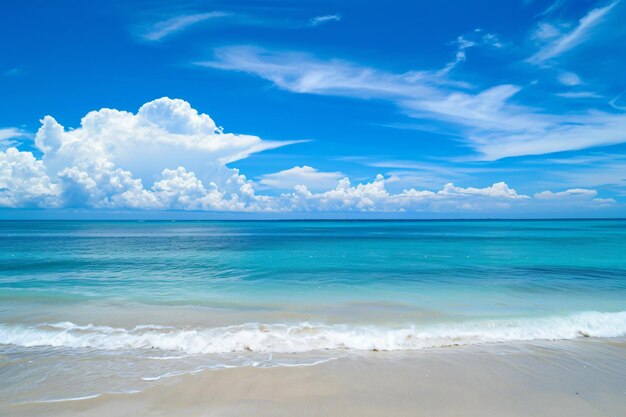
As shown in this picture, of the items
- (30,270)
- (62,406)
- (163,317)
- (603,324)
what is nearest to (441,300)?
(603,324)

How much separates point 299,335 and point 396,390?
395cm

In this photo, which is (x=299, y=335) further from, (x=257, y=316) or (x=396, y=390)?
(x=396, y=390)

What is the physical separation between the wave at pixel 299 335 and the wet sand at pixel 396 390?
1.15 meters

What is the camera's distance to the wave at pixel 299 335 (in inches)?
364

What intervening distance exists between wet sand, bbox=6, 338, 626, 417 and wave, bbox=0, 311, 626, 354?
3.78ft

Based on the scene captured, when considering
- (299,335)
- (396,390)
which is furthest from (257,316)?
(396,390)

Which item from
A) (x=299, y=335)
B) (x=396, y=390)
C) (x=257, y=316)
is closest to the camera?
(x=396, y=390)

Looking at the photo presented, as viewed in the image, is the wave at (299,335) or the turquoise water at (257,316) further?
the wave at (299,335)

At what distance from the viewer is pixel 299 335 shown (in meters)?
10.1

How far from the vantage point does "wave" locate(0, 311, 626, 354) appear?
9.26 m

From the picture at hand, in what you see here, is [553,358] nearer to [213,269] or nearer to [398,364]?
[398,364]

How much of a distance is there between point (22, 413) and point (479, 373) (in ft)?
27.9

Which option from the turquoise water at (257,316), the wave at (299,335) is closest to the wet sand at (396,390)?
the turquoise water at (257,316)

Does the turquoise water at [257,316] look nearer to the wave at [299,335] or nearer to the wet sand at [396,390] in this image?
the wave at [299,335]
